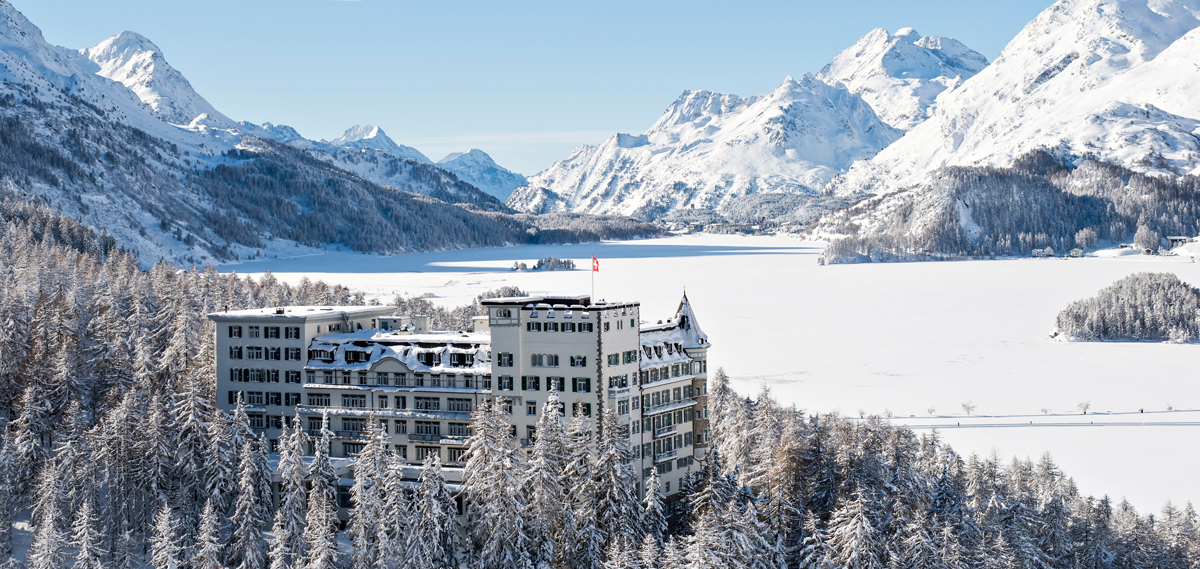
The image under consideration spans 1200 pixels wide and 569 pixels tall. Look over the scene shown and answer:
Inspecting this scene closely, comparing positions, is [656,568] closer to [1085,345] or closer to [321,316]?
[321,316]

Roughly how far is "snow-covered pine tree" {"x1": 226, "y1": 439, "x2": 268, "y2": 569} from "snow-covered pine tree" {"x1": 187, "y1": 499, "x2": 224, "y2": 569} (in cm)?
109

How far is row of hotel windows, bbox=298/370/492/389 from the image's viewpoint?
81713 millimetres

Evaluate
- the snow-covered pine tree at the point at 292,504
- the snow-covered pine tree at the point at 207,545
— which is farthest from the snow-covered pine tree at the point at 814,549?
the snow-covered pine tree at the point at 207,545

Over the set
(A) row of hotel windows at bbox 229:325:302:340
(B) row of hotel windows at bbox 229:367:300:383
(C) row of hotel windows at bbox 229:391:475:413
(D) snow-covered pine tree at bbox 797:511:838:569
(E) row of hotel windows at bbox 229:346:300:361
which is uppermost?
(A) row of hotel windows at bbox 229:325:302:340

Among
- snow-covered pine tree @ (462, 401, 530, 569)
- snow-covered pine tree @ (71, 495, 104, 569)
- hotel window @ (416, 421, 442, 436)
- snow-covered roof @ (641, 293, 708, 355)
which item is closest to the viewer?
snow-covered pine tree @ (462, 401, 530, 569)

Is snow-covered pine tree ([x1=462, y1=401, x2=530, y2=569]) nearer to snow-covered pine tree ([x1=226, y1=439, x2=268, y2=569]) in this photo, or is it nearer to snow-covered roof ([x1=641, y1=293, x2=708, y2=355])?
snow-covered pine tree ([x1=226, y1=439, x2=268, y2=569])

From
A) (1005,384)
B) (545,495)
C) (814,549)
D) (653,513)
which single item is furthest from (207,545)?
(1005,384)

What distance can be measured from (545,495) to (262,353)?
32.4 metres

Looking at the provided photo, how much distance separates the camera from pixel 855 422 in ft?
356

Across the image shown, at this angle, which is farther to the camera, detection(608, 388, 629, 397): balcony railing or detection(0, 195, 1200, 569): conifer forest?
detection(608, 388, 629, 397): balcony railing

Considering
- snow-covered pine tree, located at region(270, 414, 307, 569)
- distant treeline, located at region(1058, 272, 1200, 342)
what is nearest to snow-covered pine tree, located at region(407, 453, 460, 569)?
snow-covered pine tree, located at region(270, 414, 307, 569)

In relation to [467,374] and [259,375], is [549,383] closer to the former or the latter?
[467,374]

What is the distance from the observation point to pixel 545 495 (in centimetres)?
6912

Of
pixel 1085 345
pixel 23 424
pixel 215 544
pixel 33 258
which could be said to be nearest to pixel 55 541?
pixel 215 544
